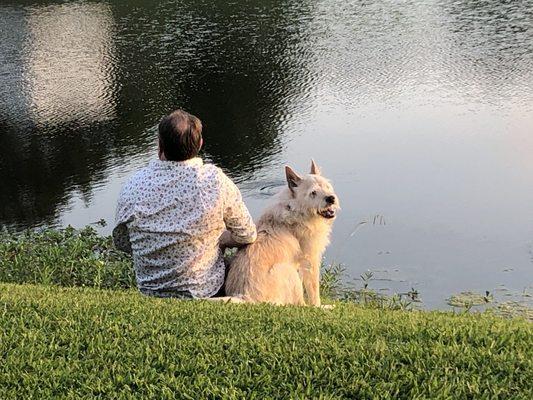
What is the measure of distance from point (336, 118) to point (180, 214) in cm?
1287

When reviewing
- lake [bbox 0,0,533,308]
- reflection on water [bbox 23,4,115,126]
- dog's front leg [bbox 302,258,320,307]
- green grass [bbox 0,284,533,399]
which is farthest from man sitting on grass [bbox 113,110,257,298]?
reflection on water [bbox 23,4,115,126]

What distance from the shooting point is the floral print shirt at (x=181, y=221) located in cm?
456

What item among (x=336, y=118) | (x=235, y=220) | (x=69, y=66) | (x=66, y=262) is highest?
(x=235, y=220)

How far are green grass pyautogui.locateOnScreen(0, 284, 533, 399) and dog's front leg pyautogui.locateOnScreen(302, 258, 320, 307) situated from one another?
1012 millimetres

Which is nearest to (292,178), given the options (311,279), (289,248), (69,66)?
(289,248)

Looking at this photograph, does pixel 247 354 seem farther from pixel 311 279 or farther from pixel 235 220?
pixel 311 279

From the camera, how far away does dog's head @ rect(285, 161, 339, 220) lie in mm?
5258

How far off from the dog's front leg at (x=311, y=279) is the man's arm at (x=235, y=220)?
0.77m

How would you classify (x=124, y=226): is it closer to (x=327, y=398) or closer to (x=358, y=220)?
(x=327, y=398)

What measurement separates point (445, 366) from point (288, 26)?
27202 millimetres

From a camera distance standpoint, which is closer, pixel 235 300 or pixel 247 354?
pixel 247 354

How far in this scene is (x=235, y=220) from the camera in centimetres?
477

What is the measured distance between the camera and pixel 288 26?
29234 millimetres

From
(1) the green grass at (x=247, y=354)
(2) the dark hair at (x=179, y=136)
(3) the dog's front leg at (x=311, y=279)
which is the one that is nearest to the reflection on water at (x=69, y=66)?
(3) the dog's front leg at (x=311, y=279)
